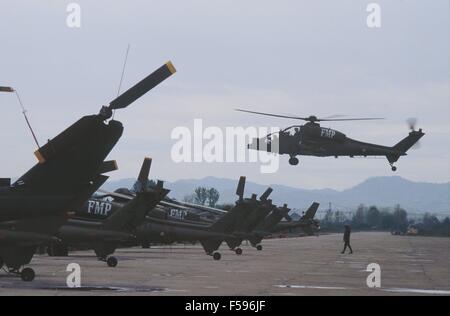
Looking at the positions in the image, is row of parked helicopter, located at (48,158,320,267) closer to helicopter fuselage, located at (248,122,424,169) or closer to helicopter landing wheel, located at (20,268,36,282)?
helicopter landing wheel, located at (20,268,36,282)

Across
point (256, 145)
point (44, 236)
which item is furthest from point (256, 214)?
point (44, 236)

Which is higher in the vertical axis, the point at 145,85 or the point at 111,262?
the point at 145,85

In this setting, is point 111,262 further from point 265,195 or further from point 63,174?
point 265,195

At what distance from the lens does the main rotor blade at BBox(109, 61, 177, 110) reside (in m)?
22.2

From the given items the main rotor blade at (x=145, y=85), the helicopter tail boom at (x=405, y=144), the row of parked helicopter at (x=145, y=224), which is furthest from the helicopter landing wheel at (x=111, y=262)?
the helicopter tail boom at (x=405, y=144)

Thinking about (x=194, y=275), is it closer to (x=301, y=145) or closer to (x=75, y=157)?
(x=75, y=157)

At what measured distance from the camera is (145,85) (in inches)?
883

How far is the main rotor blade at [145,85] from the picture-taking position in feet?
72.8

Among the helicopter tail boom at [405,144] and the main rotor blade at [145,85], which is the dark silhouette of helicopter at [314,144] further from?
the main rotor blade at [145,85]

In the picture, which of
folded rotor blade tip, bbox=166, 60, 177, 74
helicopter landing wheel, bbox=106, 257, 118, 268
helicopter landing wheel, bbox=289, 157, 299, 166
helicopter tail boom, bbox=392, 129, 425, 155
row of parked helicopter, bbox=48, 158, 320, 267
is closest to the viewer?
folded rotor blade tip, bbox=166, 60, 177, 74

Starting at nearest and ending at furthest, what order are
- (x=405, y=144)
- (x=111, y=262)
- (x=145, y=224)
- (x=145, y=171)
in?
(x=111, y=262) → (x=145, y=171) → (x=145, y=224) → (x=405, y=144)

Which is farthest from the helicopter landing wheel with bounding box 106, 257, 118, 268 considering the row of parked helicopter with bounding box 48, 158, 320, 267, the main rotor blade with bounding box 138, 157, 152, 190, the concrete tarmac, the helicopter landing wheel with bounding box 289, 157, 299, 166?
the helicopter landing wheel with bounding box 289, 157, 299, 166

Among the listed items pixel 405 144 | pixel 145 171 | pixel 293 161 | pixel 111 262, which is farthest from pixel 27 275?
pixel 405 144

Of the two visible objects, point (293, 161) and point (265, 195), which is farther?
point (265, 195)
